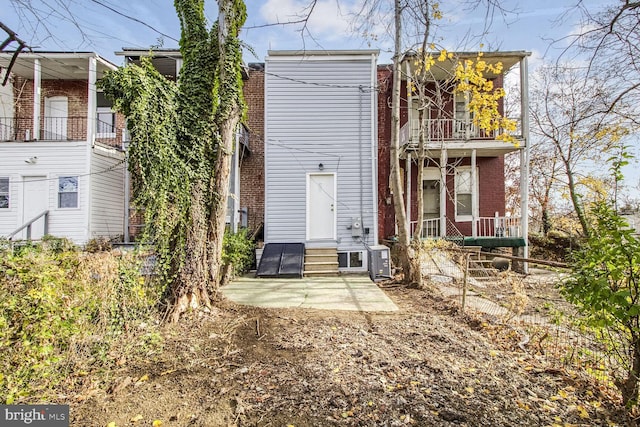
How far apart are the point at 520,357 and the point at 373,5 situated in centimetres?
701

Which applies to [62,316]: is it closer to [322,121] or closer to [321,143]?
[321,143]

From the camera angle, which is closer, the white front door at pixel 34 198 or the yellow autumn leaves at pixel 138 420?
the yellow autumn leaves at pixel 138 420

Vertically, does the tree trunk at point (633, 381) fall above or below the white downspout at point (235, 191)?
below

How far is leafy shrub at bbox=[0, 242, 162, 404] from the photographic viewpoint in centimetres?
230

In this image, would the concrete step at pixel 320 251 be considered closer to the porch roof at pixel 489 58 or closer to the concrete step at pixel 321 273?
the concrete step at pixel 321 273

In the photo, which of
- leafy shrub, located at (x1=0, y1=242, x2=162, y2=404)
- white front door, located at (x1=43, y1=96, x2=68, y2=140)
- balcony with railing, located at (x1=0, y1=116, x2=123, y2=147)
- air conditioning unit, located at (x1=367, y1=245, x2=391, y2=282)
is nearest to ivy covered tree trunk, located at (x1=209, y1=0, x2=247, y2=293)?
leafy shrub, located at (x1=0, y1=242, x2=162, y2=404)

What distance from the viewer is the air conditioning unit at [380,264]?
8078mm

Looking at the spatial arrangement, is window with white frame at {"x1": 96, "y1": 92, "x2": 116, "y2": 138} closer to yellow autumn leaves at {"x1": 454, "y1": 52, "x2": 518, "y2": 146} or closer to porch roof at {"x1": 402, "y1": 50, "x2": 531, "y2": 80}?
porch roof at {"x1": 402, "y1": 50, "x2": 531, "y2": 80}

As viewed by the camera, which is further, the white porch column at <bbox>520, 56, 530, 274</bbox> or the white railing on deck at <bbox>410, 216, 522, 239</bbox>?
the white railing on deck at <bbox>410, 216, 522, 239</bbox>

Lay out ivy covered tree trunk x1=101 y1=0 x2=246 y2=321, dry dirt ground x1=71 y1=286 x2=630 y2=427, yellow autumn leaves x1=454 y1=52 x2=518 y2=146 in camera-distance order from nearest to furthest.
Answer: dry dirt ground x1=71 y1=286 x2=630 y2=427, ivy covered tree trunk x1=101 y1=0 x2=246 y2=321, yellow autumn leaves x1=454 y1=52 x2=518 y2=146

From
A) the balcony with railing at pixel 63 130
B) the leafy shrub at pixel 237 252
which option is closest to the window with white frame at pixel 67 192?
the balcony with railing at pixel 63 130

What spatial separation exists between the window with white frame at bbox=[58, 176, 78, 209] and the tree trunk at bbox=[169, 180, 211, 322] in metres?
8.06

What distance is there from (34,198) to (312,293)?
406 inches

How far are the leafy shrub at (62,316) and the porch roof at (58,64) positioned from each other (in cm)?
1034
